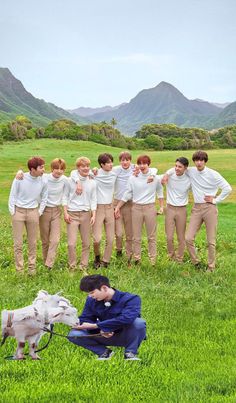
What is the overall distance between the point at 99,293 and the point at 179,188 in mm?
6532

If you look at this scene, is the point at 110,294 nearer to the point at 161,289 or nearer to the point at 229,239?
the point at 161,289

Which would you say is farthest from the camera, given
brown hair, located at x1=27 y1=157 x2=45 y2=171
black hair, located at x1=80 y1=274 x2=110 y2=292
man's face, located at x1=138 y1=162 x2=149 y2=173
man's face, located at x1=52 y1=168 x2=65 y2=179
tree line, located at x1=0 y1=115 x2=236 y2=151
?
tree line, located at x1=0 y1=115 x2=236 y2=151

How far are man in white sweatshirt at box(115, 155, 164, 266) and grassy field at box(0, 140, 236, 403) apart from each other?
2.41 ft

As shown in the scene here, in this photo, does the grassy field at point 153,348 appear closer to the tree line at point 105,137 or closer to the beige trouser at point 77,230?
the beige trouser at point 77,230

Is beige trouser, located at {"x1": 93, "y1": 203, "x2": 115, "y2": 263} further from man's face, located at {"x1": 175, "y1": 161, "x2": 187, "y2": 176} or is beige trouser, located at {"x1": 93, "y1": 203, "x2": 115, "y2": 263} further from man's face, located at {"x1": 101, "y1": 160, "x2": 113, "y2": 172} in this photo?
man's face, located at {"x1": 175, "y1": 161, "x2": 187, "y2": 176}

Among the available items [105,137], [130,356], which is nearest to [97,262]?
[130,356]

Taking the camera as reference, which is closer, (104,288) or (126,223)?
(104,288)

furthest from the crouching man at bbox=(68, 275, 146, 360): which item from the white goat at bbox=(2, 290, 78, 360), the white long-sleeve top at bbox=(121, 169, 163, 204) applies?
the white long-sleeve top at bbox=(121, 169, 163, 204)

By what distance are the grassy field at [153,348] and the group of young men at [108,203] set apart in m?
0.62

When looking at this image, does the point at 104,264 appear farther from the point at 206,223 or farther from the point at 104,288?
the point at 104,288

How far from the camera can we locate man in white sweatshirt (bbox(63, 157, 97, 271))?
11.6 metres

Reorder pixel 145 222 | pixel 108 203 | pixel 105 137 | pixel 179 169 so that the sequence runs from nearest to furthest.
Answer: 1. pixel 179 169
2. pixel 108 203
3. pixel 145 222
4. pixel 105 137

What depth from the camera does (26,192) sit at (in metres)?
11.2

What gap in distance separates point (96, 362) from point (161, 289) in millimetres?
4404
